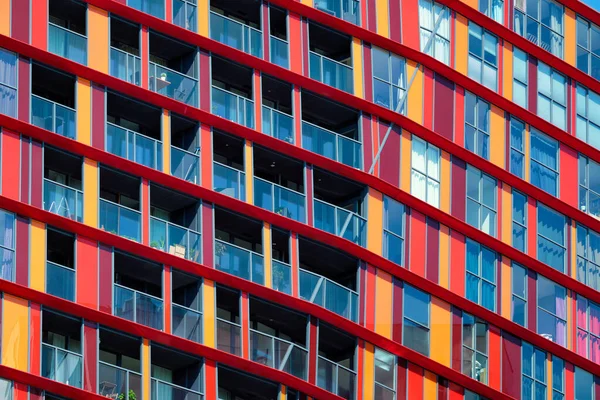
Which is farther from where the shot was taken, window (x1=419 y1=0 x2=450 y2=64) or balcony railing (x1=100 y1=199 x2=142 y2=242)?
window (x1=419 y1=0 x2=450 y2=64)

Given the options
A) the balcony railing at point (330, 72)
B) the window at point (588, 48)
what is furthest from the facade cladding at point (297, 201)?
the window at point (588, 48)

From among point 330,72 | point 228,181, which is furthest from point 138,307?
point 330,72

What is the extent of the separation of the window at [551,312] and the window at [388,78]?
8.85m

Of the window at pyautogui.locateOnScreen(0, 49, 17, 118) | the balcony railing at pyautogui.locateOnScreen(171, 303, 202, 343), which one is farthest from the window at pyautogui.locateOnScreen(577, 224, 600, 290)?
the window at pyautogui.locateOnScreen(0, 49, 17, 118)

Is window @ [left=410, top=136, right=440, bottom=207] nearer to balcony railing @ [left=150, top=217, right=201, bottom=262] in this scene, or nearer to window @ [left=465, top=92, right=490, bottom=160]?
window @ [left=465, top=92, right=490, bottom=160]

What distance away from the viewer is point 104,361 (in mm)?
74250

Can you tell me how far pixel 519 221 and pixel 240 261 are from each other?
12.5m

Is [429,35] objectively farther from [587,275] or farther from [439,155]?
[587,275]

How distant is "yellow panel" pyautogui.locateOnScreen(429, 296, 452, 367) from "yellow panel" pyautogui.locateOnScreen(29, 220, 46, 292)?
1526 cm

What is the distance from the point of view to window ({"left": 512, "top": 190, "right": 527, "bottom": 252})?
8369 centimetres

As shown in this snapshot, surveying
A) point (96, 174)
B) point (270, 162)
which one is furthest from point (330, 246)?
point (96, 174)

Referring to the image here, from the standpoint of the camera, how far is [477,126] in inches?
3297

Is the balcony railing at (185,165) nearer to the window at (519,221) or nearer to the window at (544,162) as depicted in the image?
the window at (519,221)

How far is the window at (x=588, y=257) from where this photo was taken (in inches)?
3369
